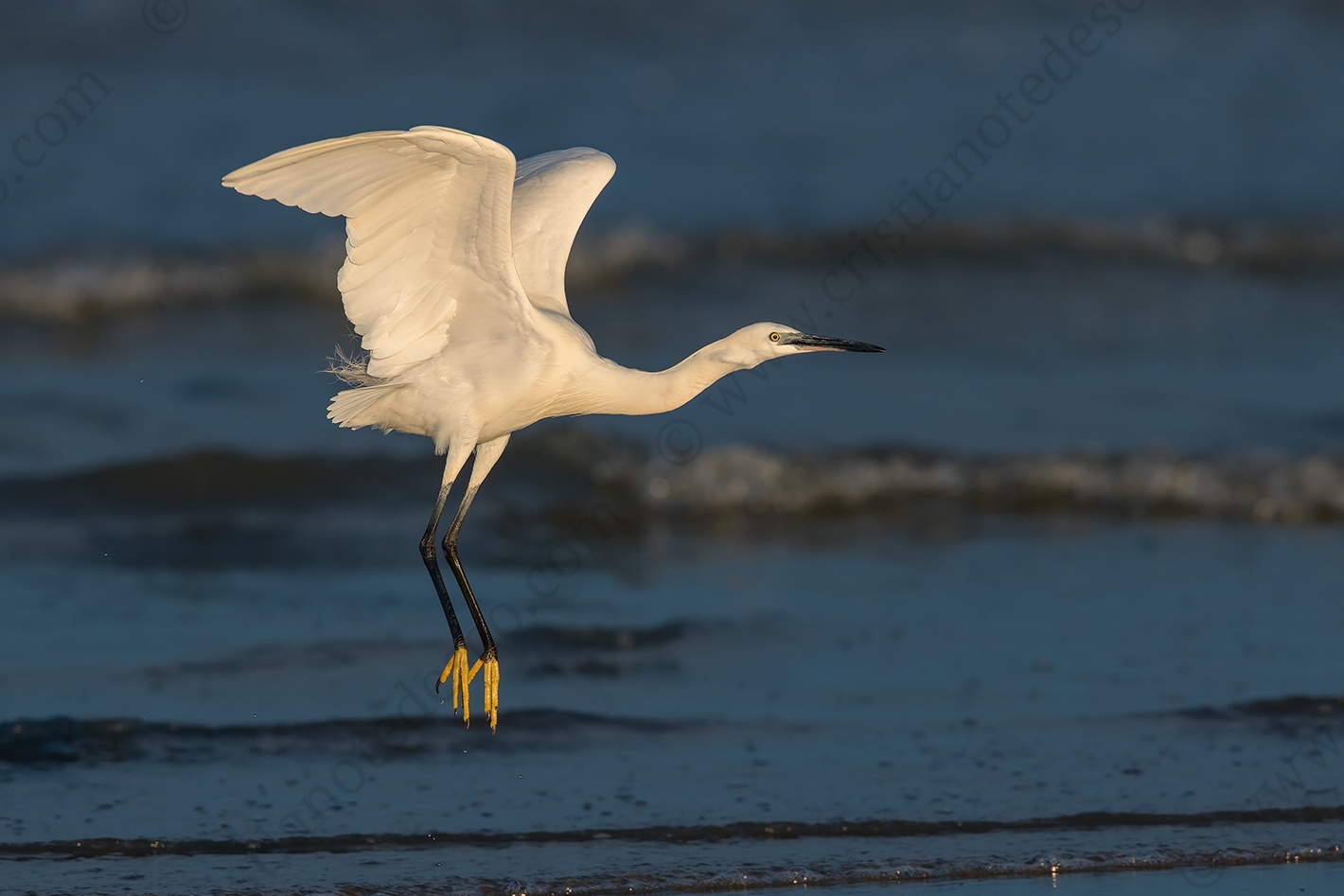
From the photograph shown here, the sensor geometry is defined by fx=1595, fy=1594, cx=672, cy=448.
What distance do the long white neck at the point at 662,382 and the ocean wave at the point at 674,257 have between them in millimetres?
8079

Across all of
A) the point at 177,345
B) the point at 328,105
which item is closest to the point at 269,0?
the point at 328,105

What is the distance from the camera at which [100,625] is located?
783 cm

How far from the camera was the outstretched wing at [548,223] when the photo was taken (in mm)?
6906

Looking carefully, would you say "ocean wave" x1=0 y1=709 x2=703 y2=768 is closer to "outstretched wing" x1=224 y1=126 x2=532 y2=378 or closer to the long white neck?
the long white neck

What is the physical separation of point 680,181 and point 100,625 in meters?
10.0

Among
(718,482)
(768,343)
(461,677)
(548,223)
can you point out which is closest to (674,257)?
(718,482)

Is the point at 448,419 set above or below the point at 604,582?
above

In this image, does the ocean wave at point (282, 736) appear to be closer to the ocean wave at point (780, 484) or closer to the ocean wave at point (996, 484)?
the ocean wave at point (780, 484)

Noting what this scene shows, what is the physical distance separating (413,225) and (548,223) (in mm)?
1027

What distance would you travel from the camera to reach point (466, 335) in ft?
21.2

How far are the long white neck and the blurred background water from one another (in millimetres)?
1396

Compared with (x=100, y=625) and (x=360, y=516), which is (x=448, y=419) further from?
(x=360, y=516)

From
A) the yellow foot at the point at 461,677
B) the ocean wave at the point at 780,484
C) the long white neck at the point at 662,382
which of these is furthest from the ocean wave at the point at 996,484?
the yellow foot at the point at 461,677

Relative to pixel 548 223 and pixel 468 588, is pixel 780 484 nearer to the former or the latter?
pixel 548 223
